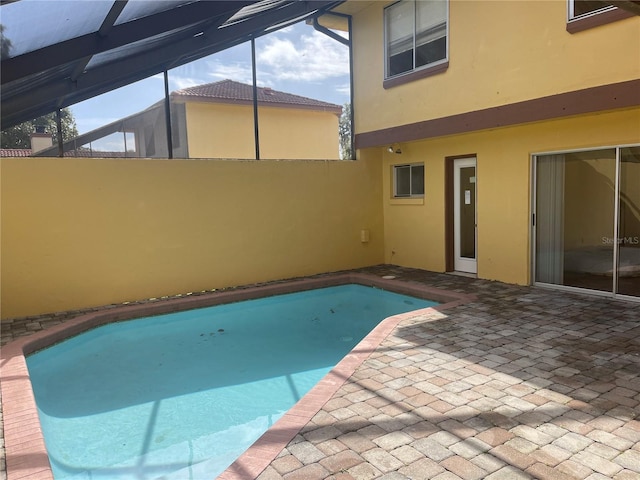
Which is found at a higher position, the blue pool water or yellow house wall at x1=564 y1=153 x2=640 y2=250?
yellow house wall at x1=564 y1=153 x2=640 y2=250

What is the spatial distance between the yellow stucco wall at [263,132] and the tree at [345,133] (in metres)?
0.25

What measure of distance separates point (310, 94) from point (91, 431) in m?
8.22

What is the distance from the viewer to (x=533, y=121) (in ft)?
23.4

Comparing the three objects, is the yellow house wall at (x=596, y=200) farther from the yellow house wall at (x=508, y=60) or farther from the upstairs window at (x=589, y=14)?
the upstairs window at (x=589, y=14)

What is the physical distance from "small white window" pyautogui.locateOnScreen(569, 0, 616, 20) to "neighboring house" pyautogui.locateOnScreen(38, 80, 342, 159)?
213 inches

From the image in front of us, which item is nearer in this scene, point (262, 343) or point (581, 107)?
point (581, 107)

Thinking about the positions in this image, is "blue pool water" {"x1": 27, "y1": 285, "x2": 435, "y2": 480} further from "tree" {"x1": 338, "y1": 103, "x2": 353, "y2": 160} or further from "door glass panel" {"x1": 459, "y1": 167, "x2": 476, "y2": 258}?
"tree" {"x1": 338, "y1": 103, "x2": 353, "y2": 160}

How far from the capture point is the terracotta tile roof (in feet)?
29.2

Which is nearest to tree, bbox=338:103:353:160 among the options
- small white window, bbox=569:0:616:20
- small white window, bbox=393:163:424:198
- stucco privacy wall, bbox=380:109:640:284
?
stucco privacy wall, bbox=380:109:640:284

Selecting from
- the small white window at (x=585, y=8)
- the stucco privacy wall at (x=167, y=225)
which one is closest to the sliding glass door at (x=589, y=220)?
the small white window at (x=585, y=8)

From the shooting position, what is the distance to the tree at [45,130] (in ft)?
25.6

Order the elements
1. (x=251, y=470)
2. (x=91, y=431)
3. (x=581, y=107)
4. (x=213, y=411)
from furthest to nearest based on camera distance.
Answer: (x=581, y=107), (x=213, y=411), (x=91, y=431), (x=251, y=470)

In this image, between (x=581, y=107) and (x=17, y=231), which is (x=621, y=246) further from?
(x=17, y=231)

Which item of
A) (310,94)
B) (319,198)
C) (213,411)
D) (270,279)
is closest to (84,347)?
(213,411)
